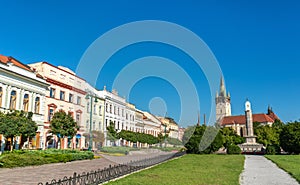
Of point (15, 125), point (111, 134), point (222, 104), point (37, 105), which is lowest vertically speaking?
point (111, 134)

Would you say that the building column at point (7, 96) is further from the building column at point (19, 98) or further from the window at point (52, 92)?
the window at point (52, 92)

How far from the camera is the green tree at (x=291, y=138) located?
124 ft

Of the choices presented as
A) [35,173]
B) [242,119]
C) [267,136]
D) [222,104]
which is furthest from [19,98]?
[222,104]

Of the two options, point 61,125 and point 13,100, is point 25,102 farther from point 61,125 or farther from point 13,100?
point 61,125

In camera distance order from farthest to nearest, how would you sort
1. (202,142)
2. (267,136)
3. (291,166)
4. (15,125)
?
1. (267,136)
2. (202,142)
3. (15,125)
4. (291,166)

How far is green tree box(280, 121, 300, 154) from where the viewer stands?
37.7 m

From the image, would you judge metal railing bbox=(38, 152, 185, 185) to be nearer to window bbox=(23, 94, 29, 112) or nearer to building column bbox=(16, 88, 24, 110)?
building column bbox=(16, 88, 24, 110)

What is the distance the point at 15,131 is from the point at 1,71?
963cm

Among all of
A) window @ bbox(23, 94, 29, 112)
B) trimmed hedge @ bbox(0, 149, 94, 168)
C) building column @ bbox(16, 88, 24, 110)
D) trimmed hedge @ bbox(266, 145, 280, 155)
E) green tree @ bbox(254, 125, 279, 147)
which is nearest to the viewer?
trimmed hedge @ bbox(0, 149, 94, 168)

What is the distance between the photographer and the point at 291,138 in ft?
125

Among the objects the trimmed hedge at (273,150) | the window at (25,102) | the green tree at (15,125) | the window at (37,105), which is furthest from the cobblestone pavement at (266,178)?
the window at (37,105)

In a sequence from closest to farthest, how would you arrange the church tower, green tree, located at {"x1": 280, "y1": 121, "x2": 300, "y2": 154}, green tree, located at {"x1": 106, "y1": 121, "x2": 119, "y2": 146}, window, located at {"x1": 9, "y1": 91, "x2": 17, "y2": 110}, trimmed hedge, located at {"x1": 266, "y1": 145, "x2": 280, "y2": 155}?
window, located at {"x1": 9, "y1": 91, "x2": 17, "y2": 110} → green tree, located at {"x1": 280, "y1": 121, "x2": 300, "y2": 154} → trimmed hedge, located at {"x1": 266, "y1": 145, "x2": 280, "y2": 155} → green tree, located at {"x1": 106, "y1": 121, "x2": 119, "y2": 146} → the church tower

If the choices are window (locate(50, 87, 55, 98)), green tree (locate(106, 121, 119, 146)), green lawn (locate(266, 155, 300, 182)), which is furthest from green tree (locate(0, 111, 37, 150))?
green tree (locate(106, 121, 119, 146))

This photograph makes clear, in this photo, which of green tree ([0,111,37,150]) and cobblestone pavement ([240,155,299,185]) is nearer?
cobblestone pavement ([240,155,299,185])
